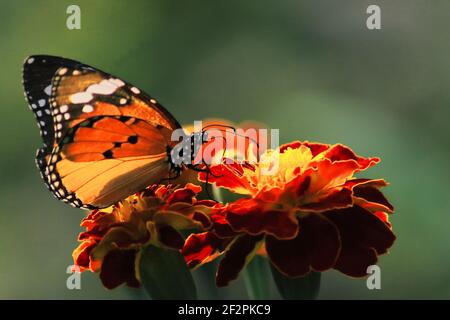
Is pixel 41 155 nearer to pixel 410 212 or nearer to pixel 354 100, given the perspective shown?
pixel 410 212

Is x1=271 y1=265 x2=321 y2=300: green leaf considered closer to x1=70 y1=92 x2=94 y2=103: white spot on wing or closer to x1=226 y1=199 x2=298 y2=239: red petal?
x1=226 y1=199 x2=298 y2=239: red petal

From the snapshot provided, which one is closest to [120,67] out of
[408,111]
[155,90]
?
[155,90]

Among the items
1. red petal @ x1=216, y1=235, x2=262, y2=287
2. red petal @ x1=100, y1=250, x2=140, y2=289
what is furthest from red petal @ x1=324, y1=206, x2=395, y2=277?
→ red petal @ x1=100, y1=250, x2=140, y2=289

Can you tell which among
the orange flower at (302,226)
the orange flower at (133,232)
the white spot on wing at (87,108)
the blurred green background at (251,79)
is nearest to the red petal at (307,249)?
the orange flower at (302,226)

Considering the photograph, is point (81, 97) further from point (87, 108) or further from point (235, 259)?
point (235, 259)

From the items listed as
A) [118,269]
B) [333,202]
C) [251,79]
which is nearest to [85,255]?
[118,269]

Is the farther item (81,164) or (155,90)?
(155,90)
